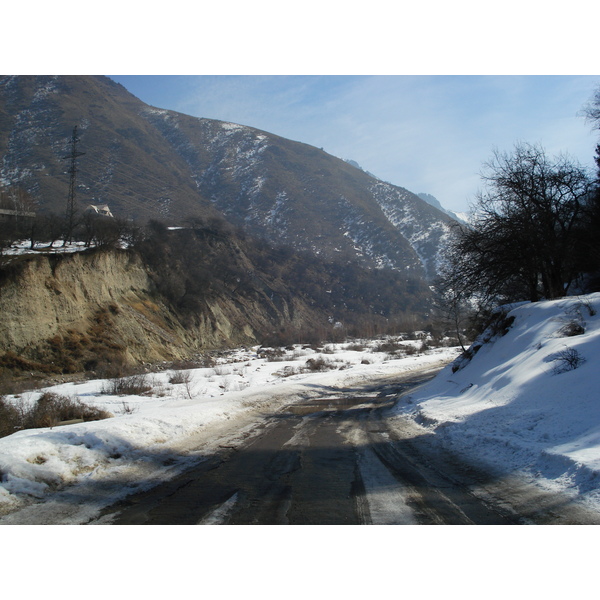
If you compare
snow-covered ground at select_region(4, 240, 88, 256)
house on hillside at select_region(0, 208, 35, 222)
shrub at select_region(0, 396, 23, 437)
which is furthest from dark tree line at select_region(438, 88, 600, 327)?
house on hillside at select_region(0, 208, 35, 222)

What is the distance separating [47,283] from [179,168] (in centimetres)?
14092

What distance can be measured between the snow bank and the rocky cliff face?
26.7 meters

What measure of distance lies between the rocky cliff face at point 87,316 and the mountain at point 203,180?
2046 inches

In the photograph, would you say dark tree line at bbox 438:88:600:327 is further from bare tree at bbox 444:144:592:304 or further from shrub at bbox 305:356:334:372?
shrub at bbox 305:356:334:372

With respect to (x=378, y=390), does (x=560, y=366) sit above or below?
above

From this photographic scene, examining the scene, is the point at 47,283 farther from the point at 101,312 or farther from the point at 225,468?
the point at 225,468

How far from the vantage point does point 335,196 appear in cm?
15950

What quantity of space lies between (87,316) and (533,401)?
35629 mm

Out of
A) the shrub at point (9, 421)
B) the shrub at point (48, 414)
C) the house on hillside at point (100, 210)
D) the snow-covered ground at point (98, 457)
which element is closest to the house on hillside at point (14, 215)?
the house on hillside at point (100, 210)

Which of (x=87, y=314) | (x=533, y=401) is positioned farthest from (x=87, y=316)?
(x=533, y=401)

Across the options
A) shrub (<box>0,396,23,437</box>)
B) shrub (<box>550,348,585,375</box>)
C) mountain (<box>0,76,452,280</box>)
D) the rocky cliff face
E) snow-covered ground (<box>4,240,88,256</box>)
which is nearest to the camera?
shrub (<box>550,348,585,375</box>)

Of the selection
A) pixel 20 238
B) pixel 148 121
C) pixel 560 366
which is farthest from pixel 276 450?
pixel 148 121

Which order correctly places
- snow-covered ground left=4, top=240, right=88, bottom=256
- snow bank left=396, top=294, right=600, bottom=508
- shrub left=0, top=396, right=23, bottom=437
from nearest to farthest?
snow bank left=396, top=294, right=600, bottom=508
shrub left=0, top=396, right=23, bottom=437
snow-covered ground left=4, top=240, right=88, bottom=256

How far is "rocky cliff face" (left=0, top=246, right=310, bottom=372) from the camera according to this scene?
31.0m
